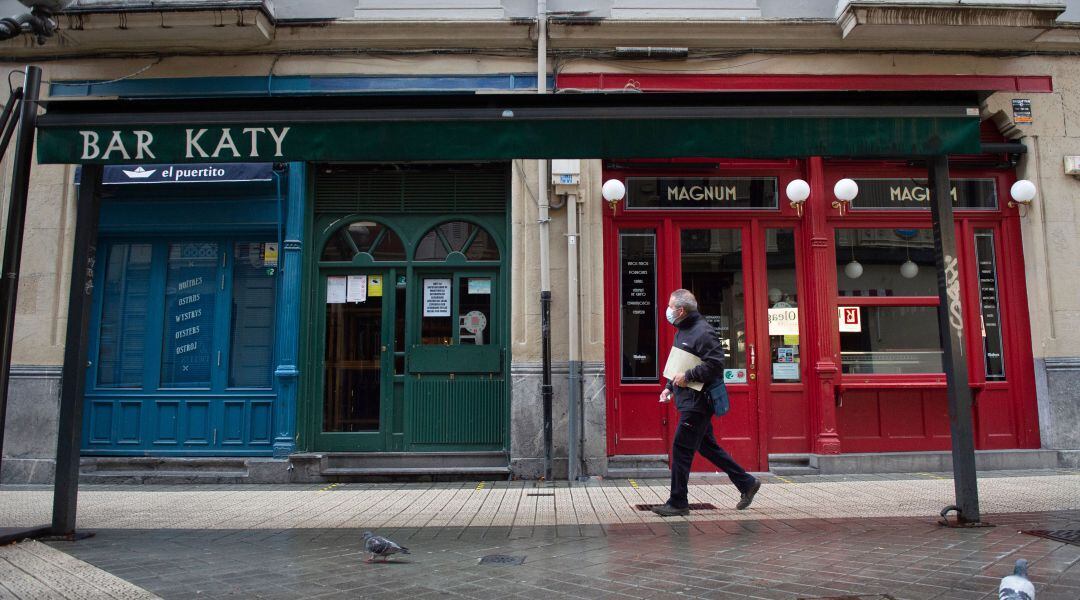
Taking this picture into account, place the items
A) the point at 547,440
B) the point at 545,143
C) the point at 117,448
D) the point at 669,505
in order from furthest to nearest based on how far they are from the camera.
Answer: the point at 117,448 → the point at 547,440 → the point at 669,505 → the point at 545,143

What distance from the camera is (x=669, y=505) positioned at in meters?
6.01

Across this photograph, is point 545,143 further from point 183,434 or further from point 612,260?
point 183,434

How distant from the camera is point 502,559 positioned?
15.1 feet

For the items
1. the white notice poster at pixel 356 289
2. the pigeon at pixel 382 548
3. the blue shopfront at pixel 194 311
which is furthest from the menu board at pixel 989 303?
the blue shopfront at pixel 194 311

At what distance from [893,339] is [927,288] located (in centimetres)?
81

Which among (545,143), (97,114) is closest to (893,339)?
(545,143)

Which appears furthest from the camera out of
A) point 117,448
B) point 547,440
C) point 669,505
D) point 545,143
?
point 117,448

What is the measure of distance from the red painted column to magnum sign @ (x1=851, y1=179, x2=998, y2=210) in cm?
53

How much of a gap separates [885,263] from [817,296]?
1110 mm

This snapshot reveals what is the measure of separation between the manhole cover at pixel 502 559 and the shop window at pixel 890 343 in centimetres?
595

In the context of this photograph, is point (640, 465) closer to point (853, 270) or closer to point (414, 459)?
point (414, 459)

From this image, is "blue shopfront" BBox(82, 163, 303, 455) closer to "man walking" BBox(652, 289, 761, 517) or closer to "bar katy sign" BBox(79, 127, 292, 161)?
"bar katy sign" BBox(79, 127, 292, 161)

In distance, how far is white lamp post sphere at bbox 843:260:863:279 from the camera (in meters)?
9.09

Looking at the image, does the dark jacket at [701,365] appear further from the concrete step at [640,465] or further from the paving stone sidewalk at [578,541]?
the concrete step at [640,465]
